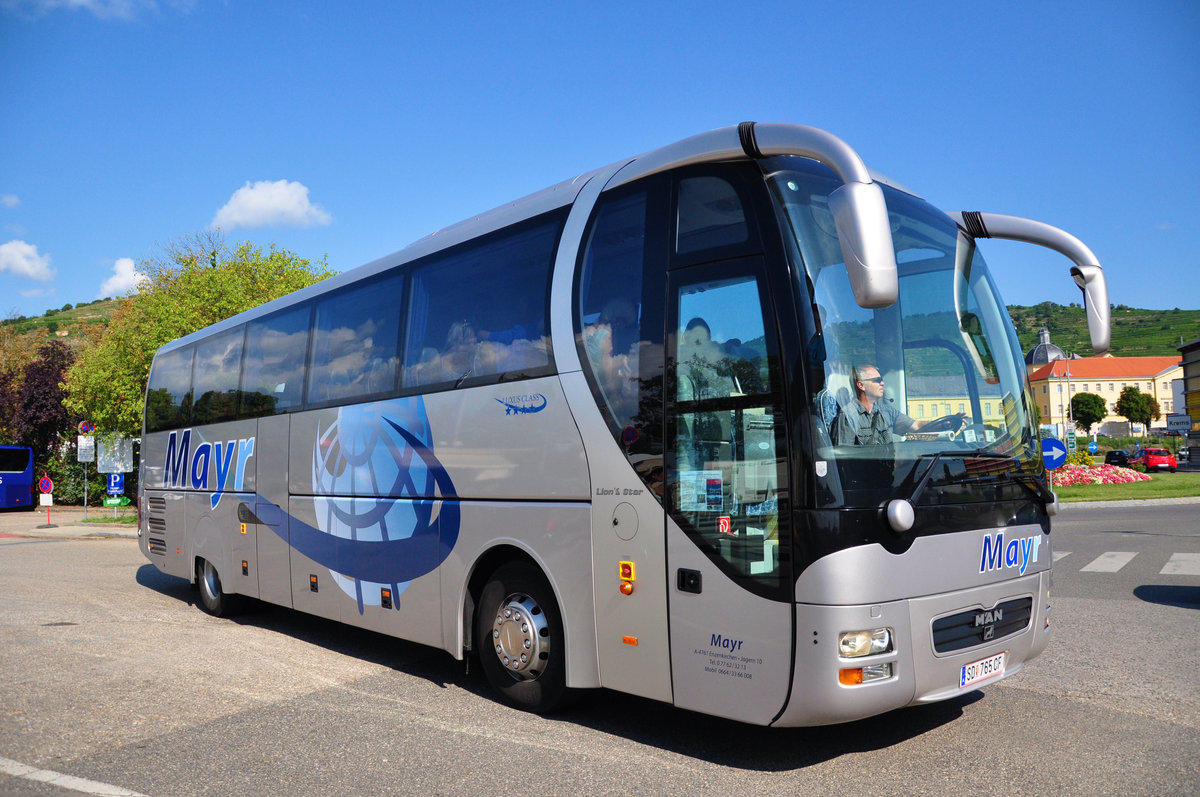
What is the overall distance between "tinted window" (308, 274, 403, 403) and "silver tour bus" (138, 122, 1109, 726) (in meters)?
0.23

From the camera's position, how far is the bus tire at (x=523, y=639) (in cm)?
589

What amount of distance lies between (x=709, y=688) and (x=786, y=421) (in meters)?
1.53

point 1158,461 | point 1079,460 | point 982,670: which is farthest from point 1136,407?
point 982,670

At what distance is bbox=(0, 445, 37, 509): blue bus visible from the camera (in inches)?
1592

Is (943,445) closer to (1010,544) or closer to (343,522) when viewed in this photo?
(1010,544)

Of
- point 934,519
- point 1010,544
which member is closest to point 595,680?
point 934,519

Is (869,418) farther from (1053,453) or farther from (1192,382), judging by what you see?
(1192,382)

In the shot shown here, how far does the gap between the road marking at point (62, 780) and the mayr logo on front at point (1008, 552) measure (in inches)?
185

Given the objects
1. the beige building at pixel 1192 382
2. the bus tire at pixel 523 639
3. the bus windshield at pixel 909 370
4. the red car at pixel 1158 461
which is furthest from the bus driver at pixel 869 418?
the beige building at pixel 1192 382

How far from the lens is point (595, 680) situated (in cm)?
549

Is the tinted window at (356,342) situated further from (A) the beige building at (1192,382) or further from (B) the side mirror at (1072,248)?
(A) the beige building at (1192,382)

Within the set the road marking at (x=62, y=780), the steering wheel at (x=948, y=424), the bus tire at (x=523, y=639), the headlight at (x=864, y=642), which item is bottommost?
the road marking at (x=62, y=780)

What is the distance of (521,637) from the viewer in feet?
19.9

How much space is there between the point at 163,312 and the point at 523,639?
1110 inches
